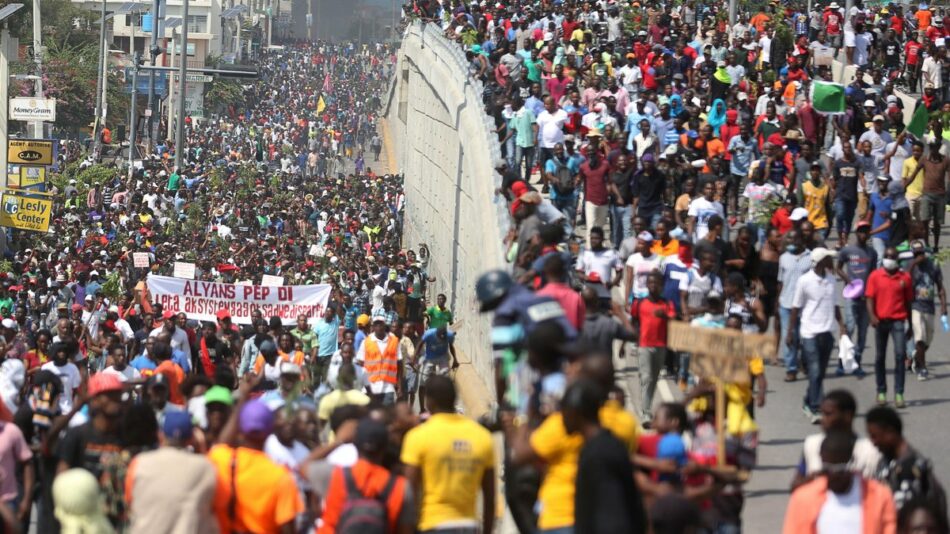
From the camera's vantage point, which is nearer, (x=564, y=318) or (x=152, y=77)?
(x=564, y=318)

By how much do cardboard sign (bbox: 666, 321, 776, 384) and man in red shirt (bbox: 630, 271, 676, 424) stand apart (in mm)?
5096

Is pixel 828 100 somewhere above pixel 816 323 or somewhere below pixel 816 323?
above

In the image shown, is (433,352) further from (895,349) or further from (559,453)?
(559,453)

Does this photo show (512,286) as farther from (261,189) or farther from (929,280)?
(261,189)

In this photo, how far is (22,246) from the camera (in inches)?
1436

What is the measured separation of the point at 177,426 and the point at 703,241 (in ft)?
26.8

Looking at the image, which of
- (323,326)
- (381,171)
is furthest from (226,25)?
(323,326)

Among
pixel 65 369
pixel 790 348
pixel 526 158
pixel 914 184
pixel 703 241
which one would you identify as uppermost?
pixel 526 158

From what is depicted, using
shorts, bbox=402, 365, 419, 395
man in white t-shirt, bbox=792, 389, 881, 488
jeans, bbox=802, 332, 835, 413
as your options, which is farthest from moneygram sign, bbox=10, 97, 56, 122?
man in white t-shirt, bbox=792, 389, 881, 488

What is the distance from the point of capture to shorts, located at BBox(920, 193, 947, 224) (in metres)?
21.3

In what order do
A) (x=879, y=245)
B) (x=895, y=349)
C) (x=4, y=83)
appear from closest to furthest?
(x=895, y=349) < (x=879, y=245) < (x=4, y=83)

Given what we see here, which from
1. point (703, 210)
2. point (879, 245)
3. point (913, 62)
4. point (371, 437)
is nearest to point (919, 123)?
point (879, 245)

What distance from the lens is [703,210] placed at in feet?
59.7

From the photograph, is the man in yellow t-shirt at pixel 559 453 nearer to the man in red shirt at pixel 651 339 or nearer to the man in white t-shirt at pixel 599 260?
the man in red shirt at pixel 651 339
